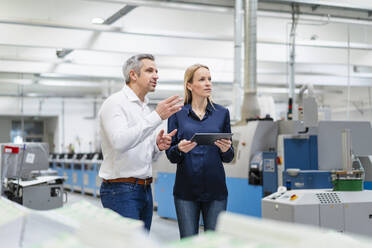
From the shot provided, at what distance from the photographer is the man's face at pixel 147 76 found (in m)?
2.05

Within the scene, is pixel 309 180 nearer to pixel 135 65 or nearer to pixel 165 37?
pixel 135 65

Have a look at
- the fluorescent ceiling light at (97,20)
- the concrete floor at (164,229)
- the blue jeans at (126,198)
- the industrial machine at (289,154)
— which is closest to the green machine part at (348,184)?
the industrial machine at (289,154)

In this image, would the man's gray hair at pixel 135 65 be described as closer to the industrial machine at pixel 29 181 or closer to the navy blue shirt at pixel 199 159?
the navy blue shirt at pixel 199 159

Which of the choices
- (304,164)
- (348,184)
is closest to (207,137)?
(348,184)

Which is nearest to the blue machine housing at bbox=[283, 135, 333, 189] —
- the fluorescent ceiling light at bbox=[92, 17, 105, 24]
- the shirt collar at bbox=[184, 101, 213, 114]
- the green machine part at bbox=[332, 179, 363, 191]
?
the green machine part at bbox=[332, 179, 363, 191]

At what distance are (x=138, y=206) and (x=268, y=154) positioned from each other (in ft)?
8.77

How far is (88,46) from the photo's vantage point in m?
7.80

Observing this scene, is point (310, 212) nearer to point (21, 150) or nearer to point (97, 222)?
point (97, 222)

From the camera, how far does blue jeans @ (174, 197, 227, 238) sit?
2.17 metres

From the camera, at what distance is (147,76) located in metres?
2.06

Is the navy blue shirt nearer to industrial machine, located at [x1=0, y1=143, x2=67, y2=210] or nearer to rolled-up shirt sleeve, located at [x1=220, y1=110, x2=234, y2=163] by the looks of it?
rolled-up shirt sleeve, located at [x1=220, y1=110, x2=234, y2=163]

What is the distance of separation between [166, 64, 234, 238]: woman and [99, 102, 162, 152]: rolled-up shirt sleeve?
267mm

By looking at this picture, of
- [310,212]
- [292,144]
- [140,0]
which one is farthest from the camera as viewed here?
[140,0]

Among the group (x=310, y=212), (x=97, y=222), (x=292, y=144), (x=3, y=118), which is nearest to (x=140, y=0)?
(x=292, y=144)
